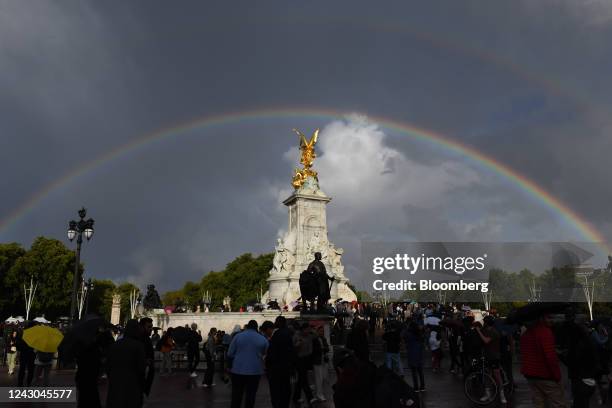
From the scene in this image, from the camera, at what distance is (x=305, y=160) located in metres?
66.1

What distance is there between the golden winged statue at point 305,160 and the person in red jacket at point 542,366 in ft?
181

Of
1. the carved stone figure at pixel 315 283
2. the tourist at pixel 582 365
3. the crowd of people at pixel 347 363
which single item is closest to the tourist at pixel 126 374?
the crowd of people at pixel 347 363

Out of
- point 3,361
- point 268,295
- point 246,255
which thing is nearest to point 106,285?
point 246,255

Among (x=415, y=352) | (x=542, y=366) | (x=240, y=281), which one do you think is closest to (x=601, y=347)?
(x=415, y=352)

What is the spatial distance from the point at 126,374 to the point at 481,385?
24.4ft

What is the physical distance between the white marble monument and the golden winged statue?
7.71 ft

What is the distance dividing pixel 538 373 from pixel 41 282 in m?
67.0

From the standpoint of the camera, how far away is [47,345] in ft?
30.8

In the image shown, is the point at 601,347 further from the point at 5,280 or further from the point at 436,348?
the point at 5,280

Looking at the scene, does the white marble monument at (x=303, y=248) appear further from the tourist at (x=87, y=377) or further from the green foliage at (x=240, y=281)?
the tourist at (x=87, y=377)

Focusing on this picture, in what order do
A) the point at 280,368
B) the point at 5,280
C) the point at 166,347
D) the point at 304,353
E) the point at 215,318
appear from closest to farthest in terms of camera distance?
the point at 280,368, the point at 304,353, the point at 166,347, the point at 215,318, the point at 5,280

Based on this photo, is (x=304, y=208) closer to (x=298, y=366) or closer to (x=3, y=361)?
(x=3, y=361)

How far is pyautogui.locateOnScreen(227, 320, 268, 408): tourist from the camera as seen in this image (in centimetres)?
892

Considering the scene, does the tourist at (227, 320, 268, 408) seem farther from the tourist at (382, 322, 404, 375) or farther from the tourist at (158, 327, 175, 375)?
the tourist at (158, 327, 175, 375)
